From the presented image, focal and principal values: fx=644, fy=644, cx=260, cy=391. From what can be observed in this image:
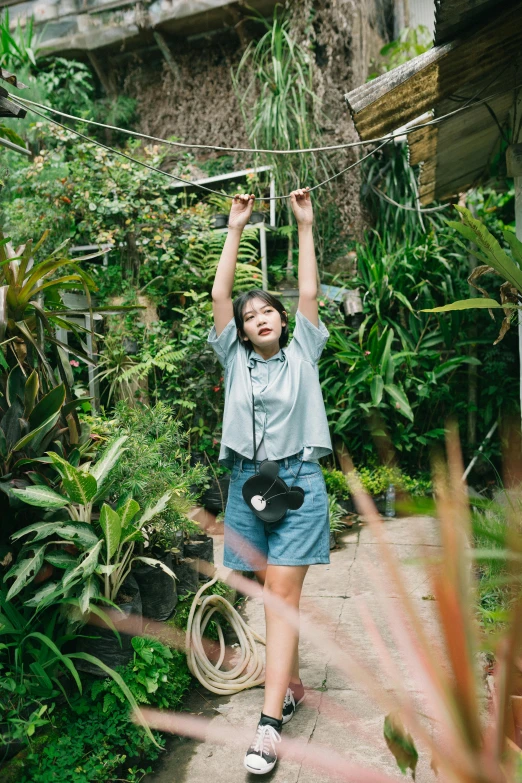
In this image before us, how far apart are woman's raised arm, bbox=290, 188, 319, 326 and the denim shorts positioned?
568 mm

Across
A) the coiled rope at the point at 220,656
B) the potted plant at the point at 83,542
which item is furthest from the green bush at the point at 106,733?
the coiled rope at the point at 220,656

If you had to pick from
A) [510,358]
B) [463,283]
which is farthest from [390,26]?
[510,358]

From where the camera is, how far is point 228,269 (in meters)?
2.54

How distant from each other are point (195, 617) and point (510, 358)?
12.8 ft

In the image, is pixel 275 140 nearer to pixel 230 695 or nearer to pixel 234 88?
pixel 234 88

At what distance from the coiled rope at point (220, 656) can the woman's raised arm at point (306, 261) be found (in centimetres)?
121

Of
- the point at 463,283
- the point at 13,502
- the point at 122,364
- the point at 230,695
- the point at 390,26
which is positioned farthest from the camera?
the point at 390,26

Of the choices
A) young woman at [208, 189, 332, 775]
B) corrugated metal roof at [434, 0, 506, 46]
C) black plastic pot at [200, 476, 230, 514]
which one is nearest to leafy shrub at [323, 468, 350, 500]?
black plastic pot at [200, 476, 230, 514]

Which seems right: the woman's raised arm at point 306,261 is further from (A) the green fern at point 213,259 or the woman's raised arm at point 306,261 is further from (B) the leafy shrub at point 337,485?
(A) the green fern at point 213,259

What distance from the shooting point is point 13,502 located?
2330 millimetres

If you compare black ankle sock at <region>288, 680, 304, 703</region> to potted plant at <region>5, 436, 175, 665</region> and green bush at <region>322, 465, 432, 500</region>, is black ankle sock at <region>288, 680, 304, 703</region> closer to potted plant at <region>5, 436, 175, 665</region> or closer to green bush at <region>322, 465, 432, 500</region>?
potted plant at <region>5, 436, 175, 665</region>

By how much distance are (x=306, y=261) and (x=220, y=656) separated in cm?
181

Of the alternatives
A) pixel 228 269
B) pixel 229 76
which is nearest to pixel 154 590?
pixel 228 269

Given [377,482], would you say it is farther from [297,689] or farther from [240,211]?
[240,211]
